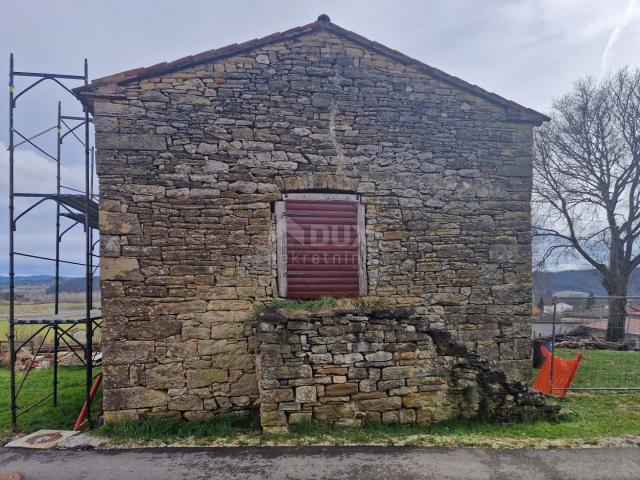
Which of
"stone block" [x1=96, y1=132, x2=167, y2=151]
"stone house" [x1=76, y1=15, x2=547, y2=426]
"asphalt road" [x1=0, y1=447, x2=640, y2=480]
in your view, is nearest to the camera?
"asphalt road" [x1=0, y1=447, x2=640, y2=480]

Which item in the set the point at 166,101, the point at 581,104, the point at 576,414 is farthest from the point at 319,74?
the point at 581,104

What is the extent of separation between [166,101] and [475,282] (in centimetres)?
603

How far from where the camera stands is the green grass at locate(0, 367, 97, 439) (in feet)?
19.4

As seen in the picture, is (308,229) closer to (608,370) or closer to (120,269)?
(120,269)

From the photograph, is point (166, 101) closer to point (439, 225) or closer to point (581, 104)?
point (439, 225)

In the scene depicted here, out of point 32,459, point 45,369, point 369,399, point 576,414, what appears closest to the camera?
point 32,459

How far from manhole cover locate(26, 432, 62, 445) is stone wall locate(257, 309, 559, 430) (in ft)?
10.0

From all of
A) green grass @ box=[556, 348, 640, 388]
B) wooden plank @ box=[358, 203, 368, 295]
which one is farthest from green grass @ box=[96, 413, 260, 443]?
green grass @ box=[556, 348, 640, 388]

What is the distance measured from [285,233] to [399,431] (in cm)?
338

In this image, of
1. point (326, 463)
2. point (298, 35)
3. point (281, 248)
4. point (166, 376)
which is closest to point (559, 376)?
point (326, 463)

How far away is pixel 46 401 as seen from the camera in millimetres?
6965

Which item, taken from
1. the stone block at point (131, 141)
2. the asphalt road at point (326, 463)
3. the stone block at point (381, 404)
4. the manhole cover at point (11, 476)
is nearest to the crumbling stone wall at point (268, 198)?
the stone block at point (131, 141)

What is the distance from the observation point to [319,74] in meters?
6.38

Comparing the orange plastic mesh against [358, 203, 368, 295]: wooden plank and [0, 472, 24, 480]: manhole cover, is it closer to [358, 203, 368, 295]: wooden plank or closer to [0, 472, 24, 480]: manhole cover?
[358, 203, 368, 295]: wooden plank
